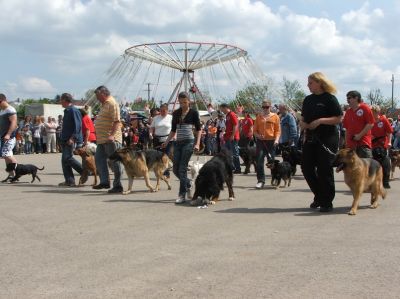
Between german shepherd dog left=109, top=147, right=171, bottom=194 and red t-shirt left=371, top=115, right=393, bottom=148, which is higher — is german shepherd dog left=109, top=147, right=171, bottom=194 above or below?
below

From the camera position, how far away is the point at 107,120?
9953 millimetres

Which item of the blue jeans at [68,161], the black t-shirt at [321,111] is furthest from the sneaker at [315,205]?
the blue jeans at [68,161]

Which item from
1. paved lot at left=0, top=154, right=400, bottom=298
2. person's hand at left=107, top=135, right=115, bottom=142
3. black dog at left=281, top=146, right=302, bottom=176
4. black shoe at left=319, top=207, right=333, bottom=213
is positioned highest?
person's hand at left=107, top=135, right=115, bottom=142

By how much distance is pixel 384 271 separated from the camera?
14.8 ft

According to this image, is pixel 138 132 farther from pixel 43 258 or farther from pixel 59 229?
pixel 43 258

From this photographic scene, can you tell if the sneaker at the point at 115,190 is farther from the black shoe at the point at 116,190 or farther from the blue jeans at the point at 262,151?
the blue jeans at the point at 262,151

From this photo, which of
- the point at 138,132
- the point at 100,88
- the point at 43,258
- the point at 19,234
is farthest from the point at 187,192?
A: the point at 138,132

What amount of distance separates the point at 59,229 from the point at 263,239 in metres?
2.56

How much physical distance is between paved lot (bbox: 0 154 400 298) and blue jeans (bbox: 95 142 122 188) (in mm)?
1149

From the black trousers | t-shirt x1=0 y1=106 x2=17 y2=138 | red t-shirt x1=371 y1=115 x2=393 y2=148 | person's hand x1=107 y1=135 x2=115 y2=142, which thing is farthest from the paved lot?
t-shirt x1=0 y1=106 x2=17 y2=138

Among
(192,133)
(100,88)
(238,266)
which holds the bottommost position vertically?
(238,266)

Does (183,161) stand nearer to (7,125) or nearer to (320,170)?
Result: (320,170)

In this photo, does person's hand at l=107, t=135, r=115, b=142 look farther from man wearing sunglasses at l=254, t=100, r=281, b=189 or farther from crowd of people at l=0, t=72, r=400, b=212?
man wearing sunglasses at l=254, t=100, r=281, b=189

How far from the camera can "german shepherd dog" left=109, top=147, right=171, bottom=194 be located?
32.2ft
